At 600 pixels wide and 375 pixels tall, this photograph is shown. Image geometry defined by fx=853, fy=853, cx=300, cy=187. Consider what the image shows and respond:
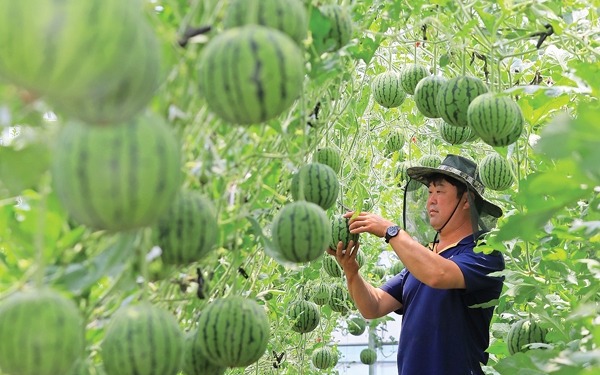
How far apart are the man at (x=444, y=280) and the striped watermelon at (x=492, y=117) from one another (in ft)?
4.09

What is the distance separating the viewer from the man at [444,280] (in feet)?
14.3

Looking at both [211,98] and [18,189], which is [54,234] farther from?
[211,98]

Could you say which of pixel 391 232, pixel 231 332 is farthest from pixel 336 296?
pixel 231 332

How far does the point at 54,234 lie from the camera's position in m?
1.75

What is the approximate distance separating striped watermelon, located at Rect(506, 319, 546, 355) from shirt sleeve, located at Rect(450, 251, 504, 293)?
577mm

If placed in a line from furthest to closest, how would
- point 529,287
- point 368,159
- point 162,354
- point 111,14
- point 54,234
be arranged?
1. point 368,159
2. point 529,287
3. point 54,234
4. point 162,354
5. point 111,14

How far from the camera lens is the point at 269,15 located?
5.23ft

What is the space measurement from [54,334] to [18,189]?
307 mm

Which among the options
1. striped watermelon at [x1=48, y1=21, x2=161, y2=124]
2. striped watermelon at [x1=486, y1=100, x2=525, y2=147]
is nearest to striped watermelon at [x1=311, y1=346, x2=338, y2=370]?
striped watermelon at [x1=486, y1=100, x2=525, y2=147]

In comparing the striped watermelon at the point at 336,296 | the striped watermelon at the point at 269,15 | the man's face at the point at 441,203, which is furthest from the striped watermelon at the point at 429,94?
the striped watermelon at the point at 336,296

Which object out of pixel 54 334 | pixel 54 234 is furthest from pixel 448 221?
pixel 54 334

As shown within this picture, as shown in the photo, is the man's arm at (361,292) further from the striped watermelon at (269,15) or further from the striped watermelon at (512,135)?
the striped watermelon at (269,15)

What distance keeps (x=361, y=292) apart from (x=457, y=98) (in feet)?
6.20

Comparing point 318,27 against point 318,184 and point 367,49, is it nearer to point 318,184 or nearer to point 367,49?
point 318,184
